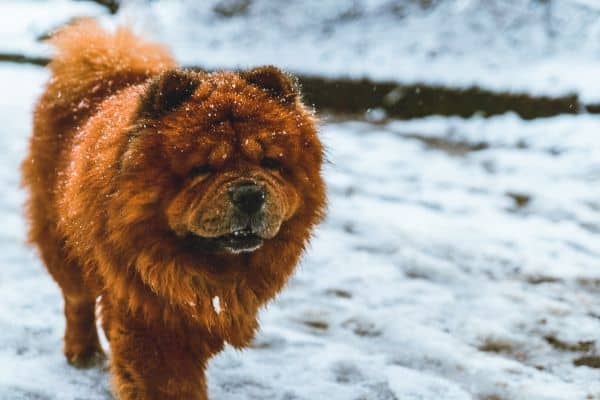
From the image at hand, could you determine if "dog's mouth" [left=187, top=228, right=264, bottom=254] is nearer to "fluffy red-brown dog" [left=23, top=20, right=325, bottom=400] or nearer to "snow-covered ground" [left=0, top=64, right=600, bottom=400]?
"fluffy red-brown dog" [left=23, top=20, right=325, bottom=400]

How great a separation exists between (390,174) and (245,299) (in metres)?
3.66

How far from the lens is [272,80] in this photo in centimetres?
269

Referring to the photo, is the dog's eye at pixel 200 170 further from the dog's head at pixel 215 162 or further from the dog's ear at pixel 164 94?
the dog's ear at pixel 164 94

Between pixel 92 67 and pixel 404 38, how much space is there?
562 centimetres

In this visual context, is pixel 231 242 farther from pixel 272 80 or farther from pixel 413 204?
pixel 413 204

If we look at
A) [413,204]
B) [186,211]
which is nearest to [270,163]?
[186,211]

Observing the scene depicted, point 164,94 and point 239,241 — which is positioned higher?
point 164,94

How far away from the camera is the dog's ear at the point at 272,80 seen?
2682 millimetres

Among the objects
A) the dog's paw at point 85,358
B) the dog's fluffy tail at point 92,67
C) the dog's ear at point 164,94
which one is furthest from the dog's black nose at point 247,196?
the dog's paw at point 85,358

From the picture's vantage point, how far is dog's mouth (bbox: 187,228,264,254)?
7.73ft

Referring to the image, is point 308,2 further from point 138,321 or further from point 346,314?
point 138,321

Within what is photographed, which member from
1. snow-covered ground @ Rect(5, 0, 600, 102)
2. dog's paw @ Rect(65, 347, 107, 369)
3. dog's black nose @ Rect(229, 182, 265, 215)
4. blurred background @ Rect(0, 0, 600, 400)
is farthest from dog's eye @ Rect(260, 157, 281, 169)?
snow-covered ground @ Rect(5, 0, 600, 102)

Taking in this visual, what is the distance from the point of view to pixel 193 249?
244 cm

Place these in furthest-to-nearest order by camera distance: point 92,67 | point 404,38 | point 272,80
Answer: point 404,38, point 92,67, point 272,80
